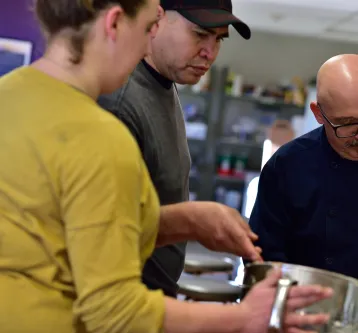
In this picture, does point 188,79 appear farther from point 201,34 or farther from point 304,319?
point 304,319

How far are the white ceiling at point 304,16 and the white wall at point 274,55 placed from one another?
132 millimetres

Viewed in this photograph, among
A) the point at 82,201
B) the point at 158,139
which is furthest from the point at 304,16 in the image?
the point at 82,201

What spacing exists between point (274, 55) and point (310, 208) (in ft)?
21.6

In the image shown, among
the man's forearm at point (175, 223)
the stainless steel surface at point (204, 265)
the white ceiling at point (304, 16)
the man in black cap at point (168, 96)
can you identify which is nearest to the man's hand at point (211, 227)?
the man's forearm at point (175, 223)

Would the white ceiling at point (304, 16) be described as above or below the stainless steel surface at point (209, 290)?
above

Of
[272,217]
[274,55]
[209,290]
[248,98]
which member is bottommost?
[248,98]

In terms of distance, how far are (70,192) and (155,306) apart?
7.9 inches

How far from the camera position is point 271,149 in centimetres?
343

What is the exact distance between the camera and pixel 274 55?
782 centimetres

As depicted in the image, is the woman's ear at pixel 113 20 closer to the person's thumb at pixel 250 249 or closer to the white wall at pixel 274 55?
the person's thumb at pixel 250 249

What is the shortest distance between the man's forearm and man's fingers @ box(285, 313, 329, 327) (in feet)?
1.11

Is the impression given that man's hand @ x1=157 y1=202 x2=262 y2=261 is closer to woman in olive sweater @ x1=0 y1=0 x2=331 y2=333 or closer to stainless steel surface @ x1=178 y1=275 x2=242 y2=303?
woman in olive sweater @ x1=0 y1=0 x2=331 y2=333

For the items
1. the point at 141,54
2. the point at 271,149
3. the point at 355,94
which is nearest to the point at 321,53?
the point at 271,149

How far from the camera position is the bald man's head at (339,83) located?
1.43m
